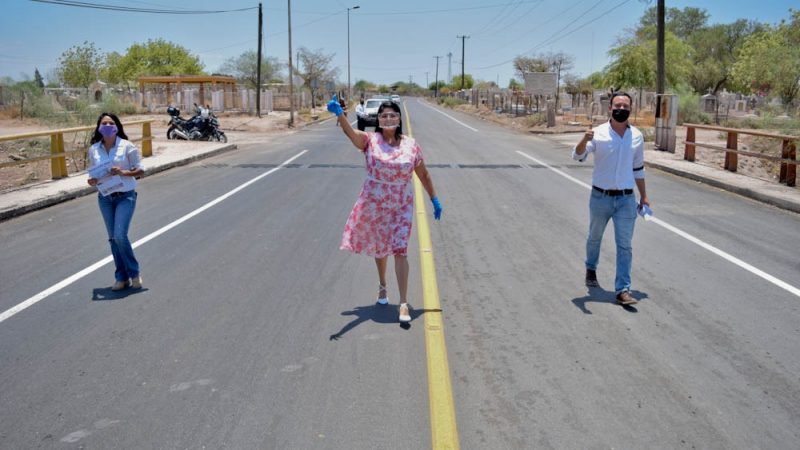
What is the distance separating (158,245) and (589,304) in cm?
526

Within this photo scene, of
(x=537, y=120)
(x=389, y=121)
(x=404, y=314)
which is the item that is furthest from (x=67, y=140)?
(x=404, y=314)

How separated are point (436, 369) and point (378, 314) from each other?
1332 mm

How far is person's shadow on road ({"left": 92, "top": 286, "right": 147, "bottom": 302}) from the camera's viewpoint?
6562 mm

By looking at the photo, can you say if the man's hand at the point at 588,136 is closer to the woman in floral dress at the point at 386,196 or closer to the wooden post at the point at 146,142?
the woman in floral dress at the point at 386,196

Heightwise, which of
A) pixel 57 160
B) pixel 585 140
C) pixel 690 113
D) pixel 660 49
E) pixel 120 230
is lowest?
pixel 120 230

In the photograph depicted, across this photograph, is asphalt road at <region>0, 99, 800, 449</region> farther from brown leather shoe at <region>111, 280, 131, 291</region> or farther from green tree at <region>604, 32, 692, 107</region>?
green tree at <region>604, 32, 692, 107</region>

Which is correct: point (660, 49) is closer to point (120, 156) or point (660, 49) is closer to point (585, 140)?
point (585, 140)

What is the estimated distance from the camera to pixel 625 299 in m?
6.27

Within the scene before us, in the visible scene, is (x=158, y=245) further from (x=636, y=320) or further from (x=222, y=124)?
(x=222, y=124)

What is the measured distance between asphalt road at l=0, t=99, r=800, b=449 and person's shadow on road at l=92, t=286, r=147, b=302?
0.13 feet

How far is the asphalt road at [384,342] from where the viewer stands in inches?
157

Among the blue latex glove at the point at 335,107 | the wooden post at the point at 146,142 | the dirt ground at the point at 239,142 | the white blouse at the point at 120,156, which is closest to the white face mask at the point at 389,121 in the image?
the blue latex glove at the point at 335,107

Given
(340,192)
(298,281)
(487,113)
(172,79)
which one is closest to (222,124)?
(172,79)

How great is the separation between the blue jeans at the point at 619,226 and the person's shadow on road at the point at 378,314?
1.67 metres
